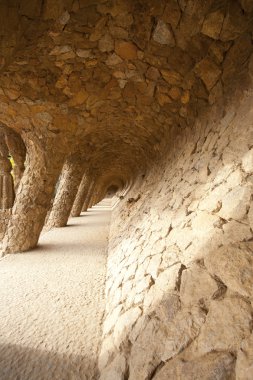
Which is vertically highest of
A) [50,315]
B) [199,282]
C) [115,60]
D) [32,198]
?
[115,60]

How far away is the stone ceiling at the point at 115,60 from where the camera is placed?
227 cm

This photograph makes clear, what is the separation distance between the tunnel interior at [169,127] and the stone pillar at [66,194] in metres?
3.64

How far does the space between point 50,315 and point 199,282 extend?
5.67ft

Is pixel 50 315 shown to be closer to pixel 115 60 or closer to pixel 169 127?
pixel 115 60

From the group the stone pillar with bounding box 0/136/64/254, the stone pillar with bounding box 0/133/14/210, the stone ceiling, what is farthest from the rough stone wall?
the stone pillar with bounding box 0/133/14/210

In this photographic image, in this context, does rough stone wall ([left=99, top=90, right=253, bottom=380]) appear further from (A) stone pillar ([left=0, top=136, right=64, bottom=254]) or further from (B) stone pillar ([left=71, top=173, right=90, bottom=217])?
(B) stone pillar ([left=71, top=173, right=90, bottom=217])

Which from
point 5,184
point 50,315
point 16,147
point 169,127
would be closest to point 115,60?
point 169,127

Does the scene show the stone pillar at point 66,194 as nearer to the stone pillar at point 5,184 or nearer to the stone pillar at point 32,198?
the stone pillar at point 5,184

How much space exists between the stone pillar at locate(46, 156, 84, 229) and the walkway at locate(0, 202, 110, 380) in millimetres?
3253

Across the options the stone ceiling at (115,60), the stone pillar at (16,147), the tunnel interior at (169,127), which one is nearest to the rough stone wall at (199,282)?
the tunnel interior at (169,127)

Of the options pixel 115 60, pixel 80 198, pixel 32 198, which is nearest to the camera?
pixel 115 60

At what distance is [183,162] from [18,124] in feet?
9.76

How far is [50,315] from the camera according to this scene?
260cm

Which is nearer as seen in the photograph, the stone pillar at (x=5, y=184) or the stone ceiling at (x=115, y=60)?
the stone ceiling at (x=115, y=60)
